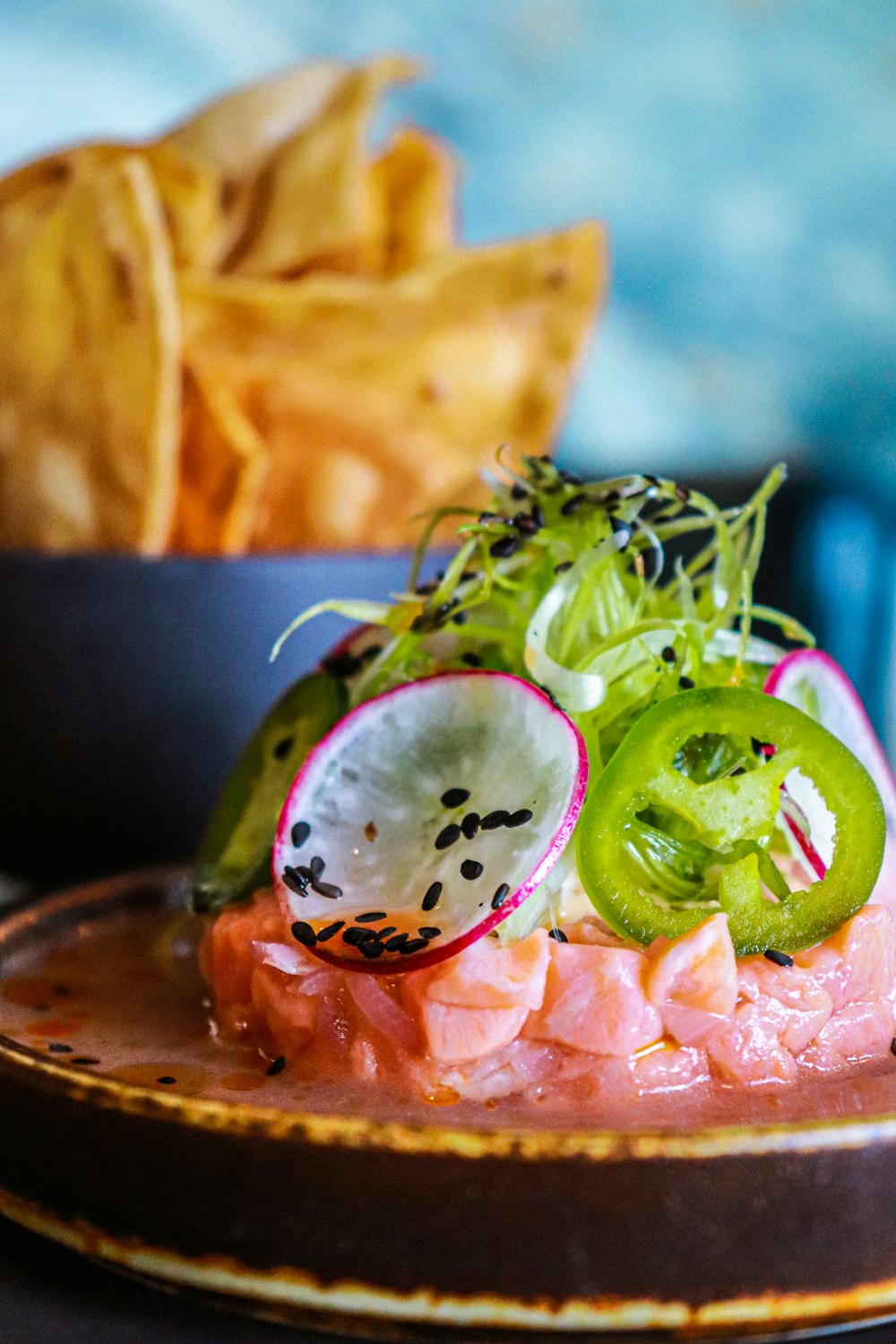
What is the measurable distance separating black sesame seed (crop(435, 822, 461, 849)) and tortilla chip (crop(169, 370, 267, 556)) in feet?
4.01

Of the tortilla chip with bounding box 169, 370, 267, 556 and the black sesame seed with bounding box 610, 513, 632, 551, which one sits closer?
the black sesame seed with bounding box 610, 513, 632, 551

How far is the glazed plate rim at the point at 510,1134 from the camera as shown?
0.94 metres

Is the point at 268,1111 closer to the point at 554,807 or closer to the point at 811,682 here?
the point at 554,807

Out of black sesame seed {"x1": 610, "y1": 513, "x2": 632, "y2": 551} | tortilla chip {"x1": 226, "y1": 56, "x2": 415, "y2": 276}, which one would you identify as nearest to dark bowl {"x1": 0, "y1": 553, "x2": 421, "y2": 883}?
tortilla chip {"x1": 226, "y1": 56, "x2": 415, "y2": 276}

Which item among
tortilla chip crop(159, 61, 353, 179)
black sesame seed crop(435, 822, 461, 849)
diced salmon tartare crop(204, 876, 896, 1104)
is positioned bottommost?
diced salmon tartare crop(204, 876, 896, 1104)

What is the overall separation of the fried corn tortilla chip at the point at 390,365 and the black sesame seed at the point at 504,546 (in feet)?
4.05

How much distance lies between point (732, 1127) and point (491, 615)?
2.12ft

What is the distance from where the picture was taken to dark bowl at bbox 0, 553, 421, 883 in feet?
6.95

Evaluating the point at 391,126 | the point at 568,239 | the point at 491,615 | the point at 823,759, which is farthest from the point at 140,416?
the point at 391,126

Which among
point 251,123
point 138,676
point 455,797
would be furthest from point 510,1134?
point 251,123

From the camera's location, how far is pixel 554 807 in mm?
1174

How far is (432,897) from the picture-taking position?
3.92 feet

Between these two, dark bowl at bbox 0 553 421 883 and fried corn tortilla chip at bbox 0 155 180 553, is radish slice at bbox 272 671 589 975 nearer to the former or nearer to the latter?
dark bowl at bbox 0 553 421 883

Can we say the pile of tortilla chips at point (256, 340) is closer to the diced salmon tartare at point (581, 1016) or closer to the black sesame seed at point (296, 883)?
the black sesame seed at point (296, 883)
